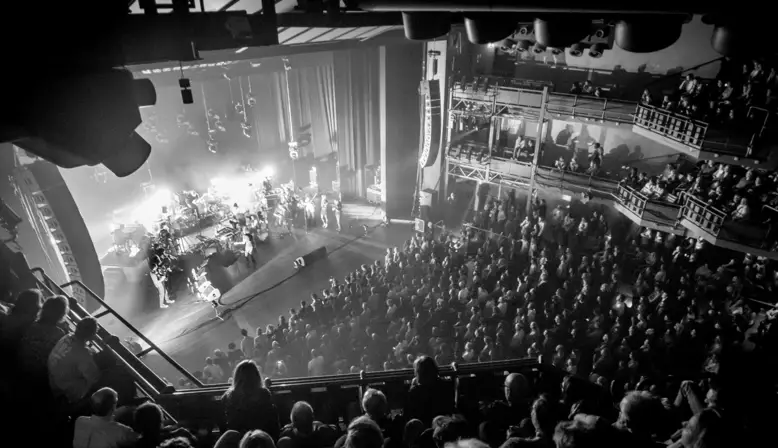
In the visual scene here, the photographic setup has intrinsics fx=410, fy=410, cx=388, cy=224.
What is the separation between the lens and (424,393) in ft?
13.5

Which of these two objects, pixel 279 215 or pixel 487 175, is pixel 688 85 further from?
pixel 279 215

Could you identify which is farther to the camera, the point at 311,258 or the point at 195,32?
the point at 311,258

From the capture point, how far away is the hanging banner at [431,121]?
16844mm

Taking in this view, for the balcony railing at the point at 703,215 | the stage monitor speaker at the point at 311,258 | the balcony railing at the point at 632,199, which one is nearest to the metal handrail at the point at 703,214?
the balcony railing at the point at 703,215

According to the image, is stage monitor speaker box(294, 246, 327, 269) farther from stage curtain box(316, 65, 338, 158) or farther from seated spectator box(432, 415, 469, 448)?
seated spectator box(432, 415, 469, 448)

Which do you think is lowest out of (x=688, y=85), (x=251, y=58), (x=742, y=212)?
(x=742, y=212)

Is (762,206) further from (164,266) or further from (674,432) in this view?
(164,266)

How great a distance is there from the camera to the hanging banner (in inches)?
663

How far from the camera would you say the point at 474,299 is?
10367 millimetres

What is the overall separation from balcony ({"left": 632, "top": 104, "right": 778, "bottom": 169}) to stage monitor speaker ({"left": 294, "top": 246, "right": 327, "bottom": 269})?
12597 mm

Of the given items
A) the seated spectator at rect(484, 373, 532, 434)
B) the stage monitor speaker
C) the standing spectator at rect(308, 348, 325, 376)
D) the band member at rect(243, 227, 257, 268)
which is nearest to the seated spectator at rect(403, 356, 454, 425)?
the seated spectator at rect(484, 373, 532, 434)

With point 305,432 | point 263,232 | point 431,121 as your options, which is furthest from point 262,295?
point 305,432

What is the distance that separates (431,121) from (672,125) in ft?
27.4

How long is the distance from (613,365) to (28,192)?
13.9 m
